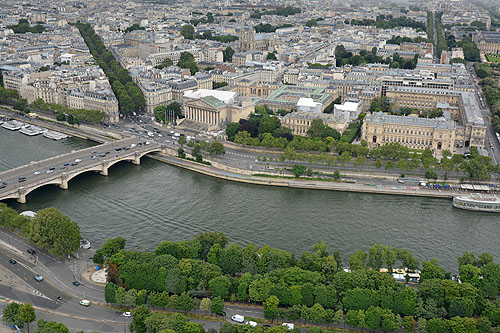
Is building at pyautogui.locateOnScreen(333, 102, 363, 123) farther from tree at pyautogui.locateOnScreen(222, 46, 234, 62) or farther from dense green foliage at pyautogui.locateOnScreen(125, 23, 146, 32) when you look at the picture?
dense green foliage at pyautogui.locateOnScreen(125, 23, 146, 32)

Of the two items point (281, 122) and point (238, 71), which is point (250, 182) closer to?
point (281, 122)

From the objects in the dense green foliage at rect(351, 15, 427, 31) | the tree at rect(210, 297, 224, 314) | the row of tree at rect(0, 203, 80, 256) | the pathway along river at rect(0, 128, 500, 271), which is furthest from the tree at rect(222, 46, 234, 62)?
the tree at rect(210, 297, 224, 314)

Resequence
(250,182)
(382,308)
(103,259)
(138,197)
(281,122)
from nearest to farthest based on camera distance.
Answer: (382,308) → (103,259) → (138,197) → (250,182) → (281,122)

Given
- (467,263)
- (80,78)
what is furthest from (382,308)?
(80,78)

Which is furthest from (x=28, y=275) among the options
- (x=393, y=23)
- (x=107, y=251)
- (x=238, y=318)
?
(x=393, y=23)

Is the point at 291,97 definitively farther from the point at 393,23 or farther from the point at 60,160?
the point at 393,23
